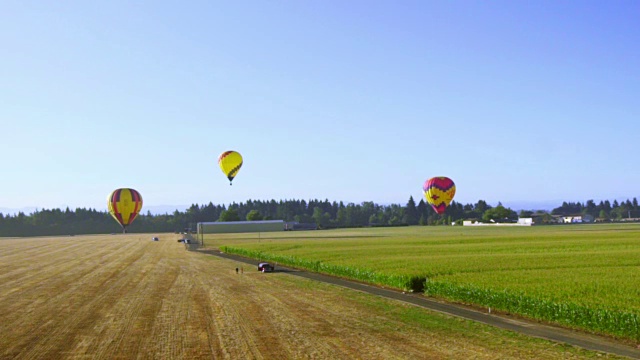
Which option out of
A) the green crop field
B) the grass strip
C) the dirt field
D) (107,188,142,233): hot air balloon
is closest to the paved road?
the grass strip

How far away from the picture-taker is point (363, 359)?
20.9 metres

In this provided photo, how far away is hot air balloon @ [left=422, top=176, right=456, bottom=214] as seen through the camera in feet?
442

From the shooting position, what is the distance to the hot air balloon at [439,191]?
13475cm

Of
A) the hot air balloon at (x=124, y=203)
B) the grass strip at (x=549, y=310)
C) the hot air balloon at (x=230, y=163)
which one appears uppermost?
the hot air balloon at (x=230, y=163)

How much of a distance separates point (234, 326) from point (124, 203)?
115 metres

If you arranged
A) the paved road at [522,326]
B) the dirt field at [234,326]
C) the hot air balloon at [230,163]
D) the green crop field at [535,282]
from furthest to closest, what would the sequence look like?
the hot air balloon at [230,163] < the green crop field at [535,282] < the paved road at [522,326] < the dirt field at [234,326]

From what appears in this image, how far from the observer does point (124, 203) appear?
135 metres

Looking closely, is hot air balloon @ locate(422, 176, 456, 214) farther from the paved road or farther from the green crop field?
the paved road

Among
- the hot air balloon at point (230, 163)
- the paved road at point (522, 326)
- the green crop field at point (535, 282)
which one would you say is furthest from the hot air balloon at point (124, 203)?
the paved road at point (522, 326)

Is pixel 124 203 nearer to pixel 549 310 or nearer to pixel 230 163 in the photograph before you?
pixel 230 163

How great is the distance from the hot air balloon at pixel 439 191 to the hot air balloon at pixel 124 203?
214 feet

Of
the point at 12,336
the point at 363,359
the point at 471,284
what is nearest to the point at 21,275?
the point at 12,336

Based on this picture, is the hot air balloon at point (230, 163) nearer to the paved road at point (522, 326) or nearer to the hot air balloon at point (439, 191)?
the hot air balloon at point (439, 191)

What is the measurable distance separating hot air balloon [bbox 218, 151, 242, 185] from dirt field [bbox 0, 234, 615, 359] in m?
66.8
